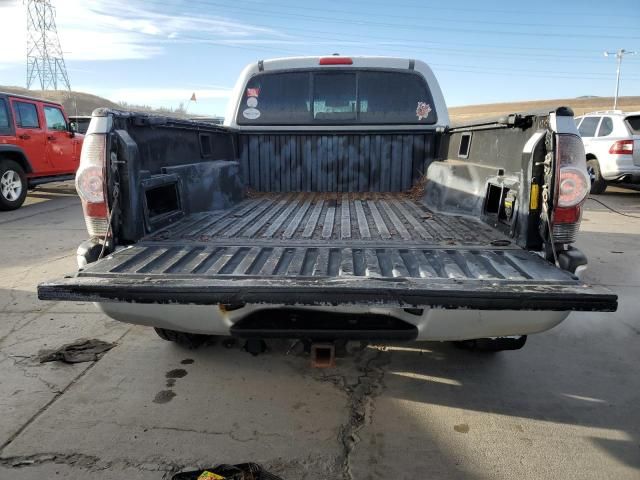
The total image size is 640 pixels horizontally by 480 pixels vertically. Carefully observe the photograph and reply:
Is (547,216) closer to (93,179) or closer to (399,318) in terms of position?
(399,318)

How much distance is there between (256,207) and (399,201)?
130 centimetres

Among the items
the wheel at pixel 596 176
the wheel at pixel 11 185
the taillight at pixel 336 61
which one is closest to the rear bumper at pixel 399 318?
the taillight at pixel 336 61

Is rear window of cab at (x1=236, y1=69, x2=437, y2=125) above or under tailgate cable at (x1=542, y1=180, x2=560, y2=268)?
above

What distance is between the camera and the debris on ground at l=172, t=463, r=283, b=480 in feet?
6.62

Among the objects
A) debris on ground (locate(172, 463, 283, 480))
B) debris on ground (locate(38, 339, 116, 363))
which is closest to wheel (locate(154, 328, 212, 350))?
debris on ground (locate(38, 339, 116, 363))

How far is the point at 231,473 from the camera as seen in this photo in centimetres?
207

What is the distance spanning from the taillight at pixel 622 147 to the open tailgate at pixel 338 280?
9.94 metres

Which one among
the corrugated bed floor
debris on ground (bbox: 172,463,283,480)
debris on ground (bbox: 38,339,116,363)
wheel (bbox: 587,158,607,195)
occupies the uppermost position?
the corrugated bed floor

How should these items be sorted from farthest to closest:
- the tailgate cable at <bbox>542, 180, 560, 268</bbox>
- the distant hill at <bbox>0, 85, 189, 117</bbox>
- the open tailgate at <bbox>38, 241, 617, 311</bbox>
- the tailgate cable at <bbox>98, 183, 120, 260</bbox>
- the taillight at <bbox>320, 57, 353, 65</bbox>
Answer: the distant hill at <bbox>0, 85, 189, 117</bbox> → the taillight at <bbox>320, 57, 353, 65</bbox> → the tailgate cable at <bbox>98, 183, 120, 260</bbox> → the tailgate cable at <bbox>542, 180, 560, 268</bbox> → the open tailgate at <bbox>38, 241, 617, 311</bbox>

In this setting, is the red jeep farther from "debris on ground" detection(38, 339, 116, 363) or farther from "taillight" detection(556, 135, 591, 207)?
"taillight" detection(556, 135, 591, 207)

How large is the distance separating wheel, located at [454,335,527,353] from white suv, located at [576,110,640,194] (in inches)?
364

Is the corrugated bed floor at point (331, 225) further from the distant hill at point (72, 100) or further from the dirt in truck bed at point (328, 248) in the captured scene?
the distant hill at point (72, 100)

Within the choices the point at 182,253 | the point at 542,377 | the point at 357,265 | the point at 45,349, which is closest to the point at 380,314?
the point at 357,265

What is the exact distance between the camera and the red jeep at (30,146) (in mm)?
9031
